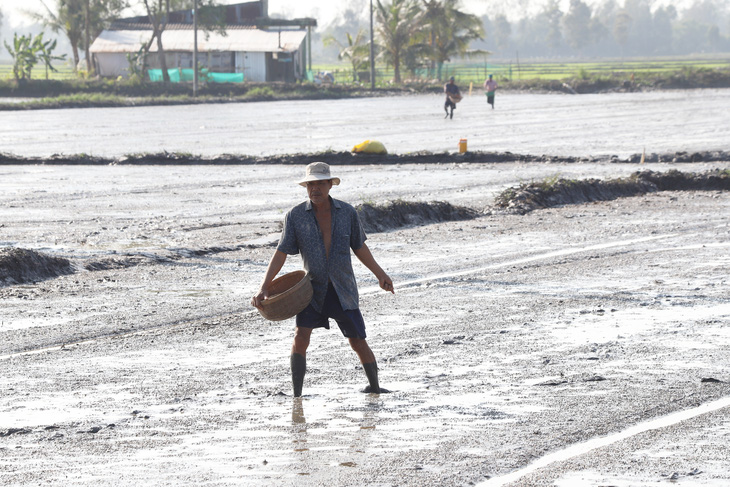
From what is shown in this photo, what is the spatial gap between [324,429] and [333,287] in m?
0.95

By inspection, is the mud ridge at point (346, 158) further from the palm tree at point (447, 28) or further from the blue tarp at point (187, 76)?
the palm tree at point (447, 28)

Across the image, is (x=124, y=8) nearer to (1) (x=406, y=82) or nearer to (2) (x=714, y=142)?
(1) (x=406, y=82)

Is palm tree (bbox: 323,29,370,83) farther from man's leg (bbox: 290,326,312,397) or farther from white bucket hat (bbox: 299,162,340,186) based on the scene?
white bucket hat (bbox: 299,162,340,186)

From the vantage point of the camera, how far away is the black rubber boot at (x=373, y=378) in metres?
7.01

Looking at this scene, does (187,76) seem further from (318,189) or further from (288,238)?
(318,189)

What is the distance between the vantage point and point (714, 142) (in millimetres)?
28906

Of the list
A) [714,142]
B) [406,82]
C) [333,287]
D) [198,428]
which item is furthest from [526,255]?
[406,82]

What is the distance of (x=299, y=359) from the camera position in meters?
6.93

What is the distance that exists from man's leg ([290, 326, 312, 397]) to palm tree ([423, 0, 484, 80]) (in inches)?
3031

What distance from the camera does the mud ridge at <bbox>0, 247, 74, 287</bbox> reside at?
1119 cm

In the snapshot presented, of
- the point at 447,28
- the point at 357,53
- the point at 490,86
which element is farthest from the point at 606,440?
the point at 357,53

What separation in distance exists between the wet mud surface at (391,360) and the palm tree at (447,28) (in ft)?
226

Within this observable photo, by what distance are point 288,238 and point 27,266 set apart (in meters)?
5.54

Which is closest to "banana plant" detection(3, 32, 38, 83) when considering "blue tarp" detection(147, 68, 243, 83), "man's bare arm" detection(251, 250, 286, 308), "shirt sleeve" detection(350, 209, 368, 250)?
"blue tarp" detection(147, 68, 243, 83)
